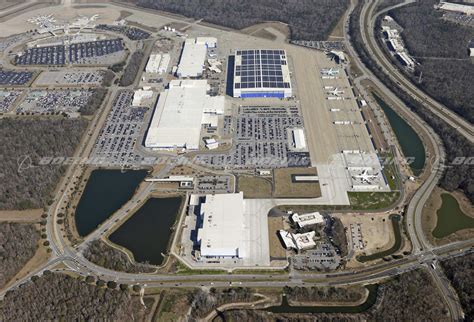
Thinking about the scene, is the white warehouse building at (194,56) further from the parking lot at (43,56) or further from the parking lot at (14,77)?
the parking lot at (14,77)

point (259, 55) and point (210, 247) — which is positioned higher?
point (259, 55)

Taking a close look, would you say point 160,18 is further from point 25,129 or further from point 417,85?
point 417,85

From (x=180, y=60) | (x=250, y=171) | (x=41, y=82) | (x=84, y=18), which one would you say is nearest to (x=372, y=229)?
(x=250, y=171)

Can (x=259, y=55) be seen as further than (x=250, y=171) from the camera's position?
Yes

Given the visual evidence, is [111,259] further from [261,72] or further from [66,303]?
[261,72]

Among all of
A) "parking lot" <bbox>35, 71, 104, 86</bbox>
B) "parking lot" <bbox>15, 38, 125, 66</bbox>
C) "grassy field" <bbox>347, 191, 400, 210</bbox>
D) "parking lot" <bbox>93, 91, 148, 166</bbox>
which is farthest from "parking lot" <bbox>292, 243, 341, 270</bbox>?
"parking lot" <bbox>15, 38, 125, 66</bbox>

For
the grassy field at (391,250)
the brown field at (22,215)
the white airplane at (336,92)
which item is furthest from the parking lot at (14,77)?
the grassy field at (391,250)
